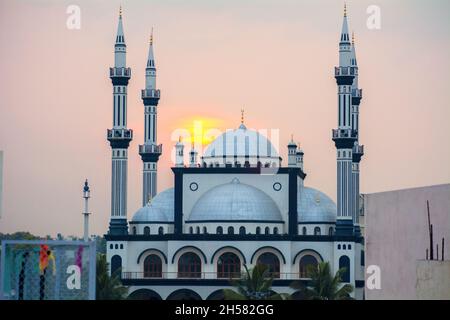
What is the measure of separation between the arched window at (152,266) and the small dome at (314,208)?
263 inches

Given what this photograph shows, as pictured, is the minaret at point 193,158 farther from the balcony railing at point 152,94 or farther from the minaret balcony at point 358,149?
the minaret balcony at point 358,149

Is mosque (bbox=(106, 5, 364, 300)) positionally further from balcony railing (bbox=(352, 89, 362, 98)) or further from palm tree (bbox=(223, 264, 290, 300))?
palm tree (bbox=(223, 264, 290, 300))

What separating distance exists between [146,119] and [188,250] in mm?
6838

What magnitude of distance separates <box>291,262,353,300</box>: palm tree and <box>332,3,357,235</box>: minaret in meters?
4.93

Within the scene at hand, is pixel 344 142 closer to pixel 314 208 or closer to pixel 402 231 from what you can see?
pixel 314 208

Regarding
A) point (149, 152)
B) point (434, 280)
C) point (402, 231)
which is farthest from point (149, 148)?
point (434, 280)

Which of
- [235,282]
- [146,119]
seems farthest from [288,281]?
[146,119]

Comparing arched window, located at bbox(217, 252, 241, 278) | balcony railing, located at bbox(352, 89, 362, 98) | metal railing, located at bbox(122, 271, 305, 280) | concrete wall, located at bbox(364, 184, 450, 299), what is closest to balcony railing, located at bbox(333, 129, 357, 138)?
Result: metal railing, located at bbox(122, 271, 305, 280)

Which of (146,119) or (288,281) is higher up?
(146,119)
